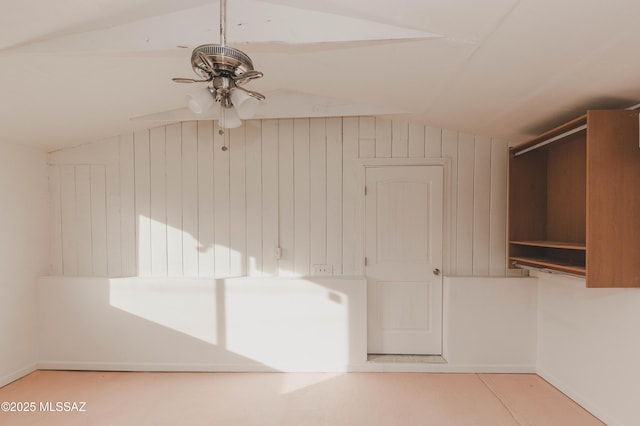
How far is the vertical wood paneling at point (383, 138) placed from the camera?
289 cm

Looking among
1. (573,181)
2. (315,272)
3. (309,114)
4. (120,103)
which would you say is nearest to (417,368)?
(315,272)

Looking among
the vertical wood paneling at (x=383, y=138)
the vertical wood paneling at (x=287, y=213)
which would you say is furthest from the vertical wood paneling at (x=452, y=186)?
the vertical wood paneling at (x=287, y=213)

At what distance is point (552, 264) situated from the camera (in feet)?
7.15

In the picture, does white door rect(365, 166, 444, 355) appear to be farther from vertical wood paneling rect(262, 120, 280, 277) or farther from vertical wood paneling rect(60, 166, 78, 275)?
vertical wood paneling rect(60, 166, 78, 275)

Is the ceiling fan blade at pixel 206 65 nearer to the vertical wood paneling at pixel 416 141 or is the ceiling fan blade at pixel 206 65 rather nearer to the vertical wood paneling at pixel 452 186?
the vertical wood paneling at pixel 416 141

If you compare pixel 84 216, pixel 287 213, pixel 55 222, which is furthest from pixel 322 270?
pixel 55 222

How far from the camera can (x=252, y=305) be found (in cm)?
282

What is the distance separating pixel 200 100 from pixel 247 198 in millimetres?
1707

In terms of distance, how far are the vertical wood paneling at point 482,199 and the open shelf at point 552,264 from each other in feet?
0.80

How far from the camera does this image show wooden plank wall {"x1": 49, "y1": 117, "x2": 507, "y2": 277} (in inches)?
113

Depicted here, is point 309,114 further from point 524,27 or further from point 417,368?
point 417,368

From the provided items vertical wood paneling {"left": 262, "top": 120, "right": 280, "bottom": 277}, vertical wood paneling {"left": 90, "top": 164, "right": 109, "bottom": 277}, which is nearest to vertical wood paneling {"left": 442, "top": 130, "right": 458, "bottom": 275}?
vertical wood paneling {"left": 262, "top": 120, "right": 280, "bottom": 277}

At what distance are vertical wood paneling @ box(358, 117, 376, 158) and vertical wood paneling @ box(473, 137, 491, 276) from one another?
1.01 metres

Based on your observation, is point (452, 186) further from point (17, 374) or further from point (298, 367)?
point (17, 374)
